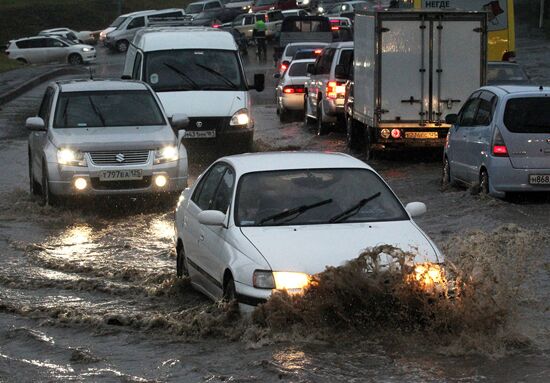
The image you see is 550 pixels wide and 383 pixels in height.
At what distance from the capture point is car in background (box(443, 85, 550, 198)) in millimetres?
15898

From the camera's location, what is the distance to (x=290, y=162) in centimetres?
1034

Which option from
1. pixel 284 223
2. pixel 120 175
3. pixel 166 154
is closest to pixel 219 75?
pixel 166 154

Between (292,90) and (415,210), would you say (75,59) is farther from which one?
(415,210)

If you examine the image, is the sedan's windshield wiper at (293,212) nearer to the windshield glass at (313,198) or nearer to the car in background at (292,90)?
the windshield glass at (313,198)

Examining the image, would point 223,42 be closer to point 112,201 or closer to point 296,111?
point 112,201

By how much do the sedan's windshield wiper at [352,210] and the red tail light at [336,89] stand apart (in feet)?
56.3

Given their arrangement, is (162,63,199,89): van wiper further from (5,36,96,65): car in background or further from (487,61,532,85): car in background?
(5,36,96,65): car in background

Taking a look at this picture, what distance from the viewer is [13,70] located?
53.1 metres

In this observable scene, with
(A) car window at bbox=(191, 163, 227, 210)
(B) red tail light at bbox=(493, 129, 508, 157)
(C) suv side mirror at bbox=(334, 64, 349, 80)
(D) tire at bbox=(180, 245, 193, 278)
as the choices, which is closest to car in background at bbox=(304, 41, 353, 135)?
(C) suv side mirror at bbox=(334, 64, 349, 80)

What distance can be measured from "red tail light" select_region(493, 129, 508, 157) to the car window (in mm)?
→ 5999

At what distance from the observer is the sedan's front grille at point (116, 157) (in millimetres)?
16562

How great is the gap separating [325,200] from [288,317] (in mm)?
1441

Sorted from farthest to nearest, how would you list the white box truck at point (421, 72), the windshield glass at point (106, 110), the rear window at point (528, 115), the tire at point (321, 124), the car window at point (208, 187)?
1. the tire at point (321, 124)
2. the white box truck at point (421, 72)
3. the windshield glass at point (106, 110)
4. the rear window at point (528, 115)
5. the car window at point (208, 187)

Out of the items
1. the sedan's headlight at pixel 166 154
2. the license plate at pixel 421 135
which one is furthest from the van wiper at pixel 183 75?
the sedan's headlight at pixel 166 154
